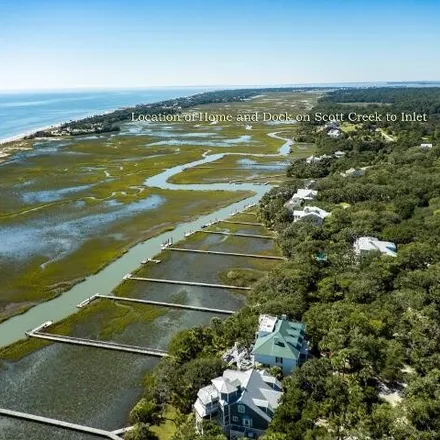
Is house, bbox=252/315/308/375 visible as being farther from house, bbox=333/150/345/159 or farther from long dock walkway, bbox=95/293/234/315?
house, bbox=333/150/345/159

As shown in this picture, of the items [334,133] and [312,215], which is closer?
[312,215]

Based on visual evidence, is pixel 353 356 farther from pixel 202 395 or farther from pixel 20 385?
pixel 20 385

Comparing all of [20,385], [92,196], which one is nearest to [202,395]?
[20,385]

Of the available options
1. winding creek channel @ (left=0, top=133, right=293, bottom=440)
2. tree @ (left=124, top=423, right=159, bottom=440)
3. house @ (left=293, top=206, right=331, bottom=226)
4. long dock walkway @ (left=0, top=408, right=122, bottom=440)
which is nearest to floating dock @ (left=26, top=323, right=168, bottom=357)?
winding creek channel @ (left=0, top=133, right=293, bottom=440)

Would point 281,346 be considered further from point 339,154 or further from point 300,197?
point 339,154

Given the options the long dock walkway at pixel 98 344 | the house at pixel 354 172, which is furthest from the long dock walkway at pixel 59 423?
the house at pixel 354 172

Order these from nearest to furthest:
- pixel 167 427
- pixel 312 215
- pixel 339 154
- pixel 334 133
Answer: pixel 167 427, pixel 312 215, pixel 339 154, pixel 334 133

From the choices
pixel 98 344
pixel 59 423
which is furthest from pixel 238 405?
pixel 98 344
